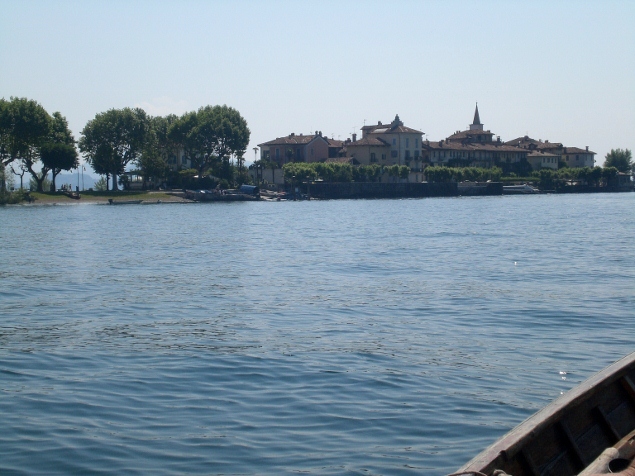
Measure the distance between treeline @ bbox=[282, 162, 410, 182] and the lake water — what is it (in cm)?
8425

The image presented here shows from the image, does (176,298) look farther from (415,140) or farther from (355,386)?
(415,140)

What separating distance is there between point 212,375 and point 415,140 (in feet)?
399

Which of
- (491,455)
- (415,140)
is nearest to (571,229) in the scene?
(491,455)

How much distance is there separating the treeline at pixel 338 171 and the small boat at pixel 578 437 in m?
106

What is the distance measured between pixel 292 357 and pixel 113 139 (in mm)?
98865

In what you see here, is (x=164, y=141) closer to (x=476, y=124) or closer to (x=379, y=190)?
(x=379, y=190)

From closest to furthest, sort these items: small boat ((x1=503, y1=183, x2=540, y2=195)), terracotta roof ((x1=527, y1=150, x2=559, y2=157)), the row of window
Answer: the row of window
small boat ((x1=503, y1=183, x2=540, y2=195))
terracotta roof ((x1=527, y1=150, x2=559, y2=157))

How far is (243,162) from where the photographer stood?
120 m

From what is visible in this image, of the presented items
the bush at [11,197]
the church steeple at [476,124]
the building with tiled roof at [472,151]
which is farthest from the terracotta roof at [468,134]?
the bush at [11,197]

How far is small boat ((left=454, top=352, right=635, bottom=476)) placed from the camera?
19.6 feet

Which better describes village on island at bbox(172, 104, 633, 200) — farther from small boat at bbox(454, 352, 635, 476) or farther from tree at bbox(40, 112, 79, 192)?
small boat at bbox(454, 352, 635, 476)

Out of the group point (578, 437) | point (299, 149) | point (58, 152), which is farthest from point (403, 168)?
point (578, 437)

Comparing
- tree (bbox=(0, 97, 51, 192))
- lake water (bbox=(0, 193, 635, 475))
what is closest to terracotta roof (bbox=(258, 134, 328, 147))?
tree (bbox=(0, 97, 51, 192))

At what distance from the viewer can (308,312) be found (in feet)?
59.1
